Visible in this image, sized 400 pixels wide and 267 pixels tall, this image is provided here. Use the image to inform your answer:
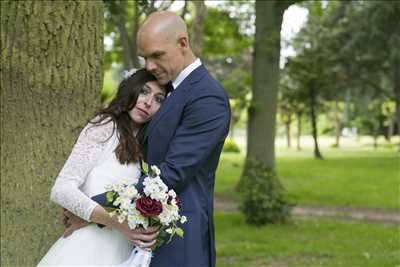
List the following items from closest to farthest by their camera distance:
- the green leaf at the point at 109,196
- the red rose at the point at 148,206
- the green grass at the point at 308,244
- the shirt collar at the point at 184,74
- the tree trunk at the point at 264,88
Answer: the red rose at the point at 148,206 → the green leaf at the point at 109,196 → the shirt collar at the point at 184,74 → the green grass at the point at 308,244 → the tree trunk at the point at 264,88

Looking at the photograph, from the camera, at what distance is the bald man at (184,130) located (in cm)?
308

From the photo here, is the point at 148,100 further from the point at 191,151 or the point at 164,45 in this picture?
the point at 191,151

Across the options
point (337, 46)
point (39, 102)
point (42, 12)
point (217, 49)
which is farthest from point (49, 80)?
point (337, 46)

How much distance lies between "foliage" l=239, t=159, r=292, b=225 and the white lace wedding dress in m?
8.91

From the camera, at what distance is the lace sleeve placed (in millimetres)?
3223

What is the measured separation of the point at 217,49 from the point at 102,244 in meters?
19.1

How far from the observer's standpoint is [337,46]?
30.2 meters

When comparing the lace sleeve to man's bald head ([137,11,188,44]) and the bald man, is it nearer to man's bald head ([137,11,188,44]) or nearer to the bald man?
the bald man

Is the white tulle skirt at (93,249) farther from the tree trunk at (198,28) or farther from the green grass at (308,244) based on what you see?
the tree trunk at (198,28)

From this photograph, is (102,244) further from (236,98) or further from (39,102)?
(236,98)

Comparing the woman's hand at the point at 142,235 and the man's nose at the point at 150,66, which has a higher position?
the man's nose at the point at 150,66

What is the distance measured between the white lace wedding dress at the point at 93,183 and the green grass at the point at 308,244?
5.04m

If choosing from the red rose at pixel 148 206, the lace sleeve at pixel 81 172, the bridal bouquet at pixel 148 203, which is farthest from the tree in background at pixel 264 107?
the red rose at pixel 148 206

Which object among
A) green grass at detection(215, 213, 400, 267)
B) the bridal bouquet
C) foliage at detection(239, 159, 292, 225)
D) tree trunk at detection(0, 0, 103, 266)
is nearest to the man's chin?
the bridal bouquet
